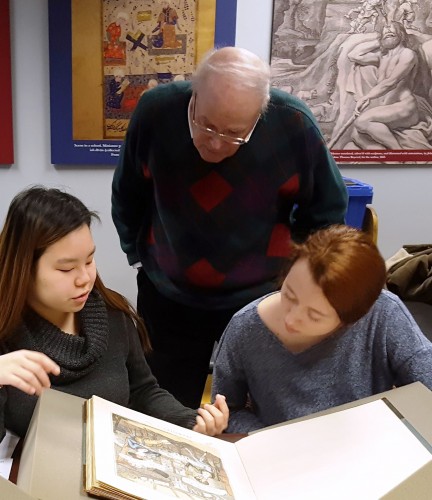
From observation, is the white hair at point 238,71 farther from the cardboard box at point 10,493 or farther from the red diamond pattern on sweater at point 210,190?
the cardboard box at point 10,493

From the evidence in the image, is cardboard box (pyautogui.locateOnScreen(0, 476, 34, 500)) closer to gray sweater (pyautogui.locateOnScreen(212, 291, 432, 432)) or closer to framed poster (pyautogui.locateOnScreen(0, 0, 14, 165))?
gray sweater (pyautogui.locateOnScreen(212, 291, 432, 432))

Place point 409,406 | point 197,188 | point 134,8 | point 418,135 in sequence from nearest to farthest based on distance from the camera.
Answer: point 409,406
point 197,188
point 134,8
point 418,135

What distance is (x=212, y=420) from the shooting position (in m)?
0.99

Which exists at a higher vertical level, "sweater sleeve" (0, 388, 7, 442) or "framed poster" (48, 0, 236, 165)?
"framed poster" (48, 0, 236, 165)

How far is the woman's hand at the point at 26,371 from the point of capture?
88cm

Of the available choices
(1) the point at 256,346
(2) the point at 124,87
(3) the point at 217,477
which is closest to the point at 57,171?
(2) the point at 124,87

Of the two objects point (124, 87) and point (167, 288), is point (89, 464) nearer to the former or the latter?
point (167, 288)

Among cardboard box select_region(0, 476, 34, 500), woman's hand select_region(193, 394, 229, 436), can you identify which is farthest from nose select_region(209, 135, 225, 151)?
cardboard box select_region(0, 476, 34, 500)

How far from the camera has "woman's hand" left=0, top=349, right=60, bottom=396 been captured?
879 mm

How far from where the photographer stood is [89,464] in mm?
708

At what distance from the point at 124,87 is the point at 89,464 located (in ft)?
6.22

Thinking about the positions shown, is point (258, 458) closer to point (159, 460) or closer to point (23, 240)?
point (159, 460)

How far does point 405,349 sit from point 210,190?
605 millimetres

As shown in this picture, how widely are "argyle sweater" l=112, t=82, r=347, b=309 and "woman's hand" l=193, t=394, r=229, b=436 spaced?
55 cm
